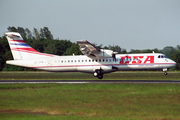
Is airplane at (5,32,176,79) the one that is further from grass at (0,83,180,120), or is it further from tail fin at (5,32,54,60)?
grass at (0,83,180,120)

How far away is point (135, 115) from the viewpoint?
12320 millimetres

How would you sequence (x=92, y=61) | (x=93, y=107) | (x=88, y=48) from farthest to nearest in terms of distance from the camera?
(x=92, y=61) < (x=88, y=48) < (x=93, y=107)

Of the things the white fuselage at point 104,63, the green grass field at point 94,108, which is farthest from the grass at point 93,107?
the white fuselage at point 104,63

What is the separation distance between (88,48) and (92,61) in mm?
2445

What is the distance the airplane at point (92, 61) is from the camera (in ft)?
103

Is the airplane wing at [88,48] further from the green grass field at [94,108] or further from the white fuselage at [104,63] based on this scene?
the green grass field at [94,108]

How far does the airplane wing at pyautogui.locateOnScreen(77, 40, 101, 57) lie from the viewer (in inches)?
1192

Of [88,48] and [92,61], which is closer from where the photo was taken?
[88,48]

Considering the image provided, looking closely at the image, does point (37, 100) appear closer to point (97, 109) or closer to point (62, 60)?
point (97, 109)

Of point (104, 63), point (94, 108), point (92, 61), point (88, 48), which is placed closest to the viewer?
point (94, 108)

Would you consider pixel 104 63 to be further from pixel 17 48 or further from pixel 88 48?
pixel 17 48

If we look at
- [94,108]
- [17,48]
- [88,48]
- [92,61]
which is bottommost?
[94,108]

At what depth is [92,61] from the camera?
32.7m

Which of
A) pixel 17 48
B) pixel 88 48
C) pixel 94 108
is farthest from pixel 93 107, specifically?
pixel 17 48
